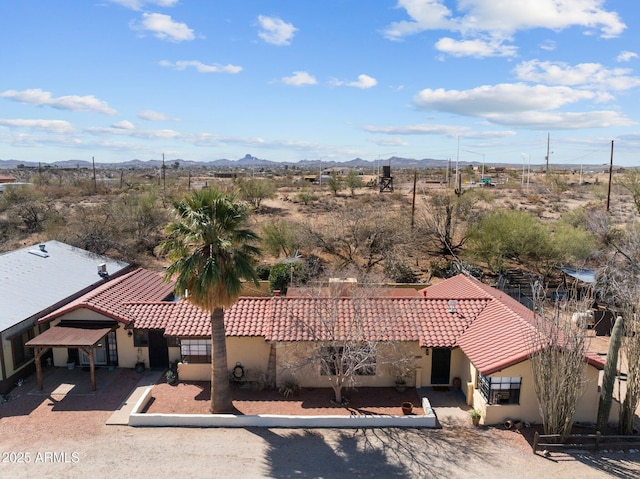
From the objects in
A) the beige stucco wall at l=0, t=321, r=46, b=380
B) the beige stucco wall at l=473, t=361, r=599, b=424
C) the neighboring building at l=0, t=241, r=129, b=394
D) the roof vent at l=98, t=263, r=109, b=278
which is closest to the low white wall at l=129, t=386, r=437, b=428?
the beige stucco wall at l=473, t=361, r=599, b=424

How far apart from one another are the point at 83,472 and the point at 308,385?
8.52 metres

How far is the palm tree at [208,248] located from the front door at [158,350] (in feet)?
20.0

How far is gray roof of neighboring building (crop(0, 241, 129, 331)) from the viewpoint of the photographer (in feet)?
68.8

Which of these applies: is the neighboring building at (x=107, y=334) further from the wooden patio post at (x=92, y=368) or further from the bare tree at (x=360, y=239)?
the bare tree at (x=360, y=239)

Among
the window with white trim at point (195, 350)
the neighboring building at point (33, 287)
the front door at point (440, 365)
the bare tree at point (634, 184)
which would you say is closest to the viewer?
the neighboring building at point (33, 287)

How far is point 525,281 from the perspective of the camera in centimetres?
3291

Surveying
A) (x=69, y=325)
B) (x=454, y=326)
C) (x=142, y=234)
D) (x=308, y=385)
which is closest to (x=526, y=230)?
(x=454, y=326)

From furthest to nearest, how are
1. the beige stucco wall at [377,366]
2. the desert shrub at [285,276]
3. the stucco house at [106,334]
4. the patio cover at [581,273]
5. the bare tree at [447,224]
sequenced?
the bare tree at [447,224], the desert shrub at [285,276], the patio cover at [581,273], the stucco house at [106,334], the beige stucco wall at [377,366]

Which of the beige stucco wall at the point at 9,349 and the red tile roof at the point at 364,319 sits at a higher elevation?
the red tile roof at the point at 364,319

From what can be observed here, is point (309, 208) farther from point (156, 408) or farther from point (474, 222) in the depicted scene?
point (156, 408)

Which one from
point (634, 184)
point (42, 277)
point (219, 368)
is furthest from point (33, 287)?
point (634, 184)

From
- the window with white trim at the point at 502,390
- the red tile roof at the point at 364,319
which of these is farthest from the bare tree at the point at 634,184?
the window with white trim at the point at 502,390

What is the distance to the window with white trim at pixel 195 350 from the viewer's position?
2000 cm

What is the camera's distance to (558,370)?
49.7ft
